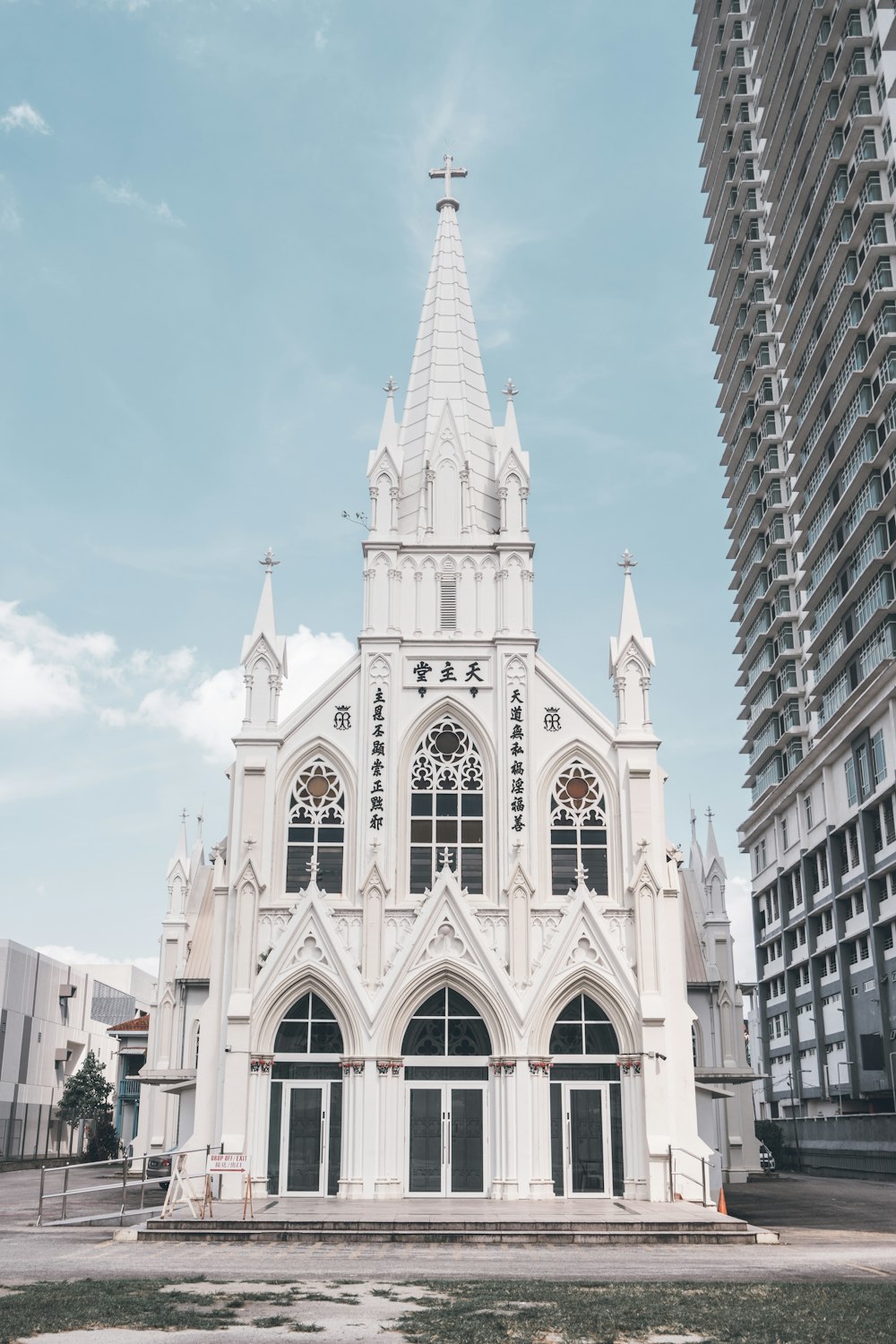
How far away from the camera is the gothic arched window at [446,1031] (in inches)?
1314

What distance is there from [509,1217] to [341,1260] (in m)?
6.01

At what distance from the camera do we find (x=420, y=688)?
120 ft

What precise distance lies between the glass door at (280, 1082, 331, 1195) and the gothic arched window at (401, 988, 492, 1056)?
2.59 meters

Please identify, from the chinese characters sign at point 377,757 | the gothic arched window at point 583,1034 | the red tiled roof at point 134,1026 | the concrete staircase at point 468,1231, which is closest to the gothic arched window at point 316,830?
the chinese characters sign at point 377,757

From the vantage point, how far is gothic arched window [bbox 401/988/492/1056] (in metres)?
33.4

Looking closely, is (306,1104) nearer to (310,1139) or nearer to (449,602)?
(310,1139)

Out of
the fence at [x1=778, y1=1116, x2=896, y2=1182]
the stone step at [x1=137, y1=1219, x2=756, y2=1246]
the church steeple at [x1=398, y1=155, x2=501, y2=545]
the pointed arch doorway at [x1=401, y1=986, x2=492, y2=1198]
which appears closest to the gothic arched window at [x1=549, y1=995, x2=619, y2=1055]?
the pointed arch doorway at [x1=401, y1=986, x2=492, y2=1198]

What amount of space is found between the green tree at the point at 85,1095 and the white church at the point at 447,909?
127 feet

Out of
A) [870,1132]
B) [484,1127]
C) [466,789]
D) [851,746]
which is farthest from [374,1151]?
[851,746]

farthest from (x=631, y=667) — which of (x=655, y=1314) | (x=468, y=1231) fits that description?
(x=655, y=1314)

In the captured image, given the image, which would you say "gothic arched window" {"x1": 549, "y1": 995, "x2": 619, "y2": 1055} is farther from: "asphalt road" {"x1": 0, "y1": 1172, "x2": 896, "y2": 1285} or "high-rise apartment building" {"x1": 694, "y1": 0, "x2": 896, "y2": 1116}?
"high-rise apartment building" {"x1": 694, "y1": 0, "x2": 896, "y2": 1116}

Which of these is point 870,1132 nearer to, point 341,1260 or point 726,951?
point 726,951

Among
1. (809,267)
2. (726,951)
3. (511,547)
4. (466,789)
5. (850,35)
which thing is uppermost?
(850,35)

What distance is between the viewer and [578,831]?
35.4 m
